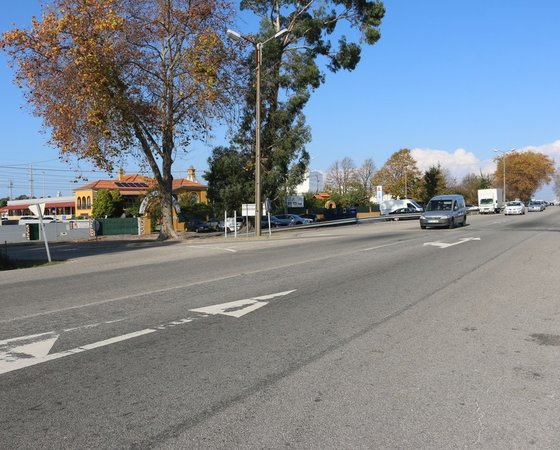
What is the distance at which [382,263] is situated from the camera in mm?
13352

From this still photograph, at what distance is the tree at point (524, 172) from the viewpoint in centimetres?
10919

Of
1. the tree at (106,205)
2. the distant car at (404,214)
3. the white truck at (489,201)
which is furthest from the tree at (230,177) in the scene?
the white truck at (489,201)

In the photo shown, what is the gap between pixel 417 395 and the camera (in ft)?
14.3

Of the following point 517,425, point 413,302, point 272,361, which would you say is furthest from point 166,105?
point 517,425

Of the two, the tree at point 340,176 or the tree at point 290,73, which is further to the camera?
the tree at point 340,176

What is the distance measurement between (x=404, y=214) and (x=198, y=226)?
19.9 metres

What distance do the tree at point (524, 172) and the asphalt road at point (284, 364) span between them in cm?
10937

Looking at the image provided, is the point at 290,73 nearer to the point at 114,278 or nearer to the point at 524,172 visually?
the point at 114,278

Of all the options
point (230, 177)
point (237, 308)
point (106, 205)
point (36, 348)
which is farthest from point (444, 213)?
point (106, 205)

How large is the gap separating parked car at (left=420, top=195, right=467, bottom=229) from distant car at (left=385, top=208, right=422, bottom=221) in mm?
19121

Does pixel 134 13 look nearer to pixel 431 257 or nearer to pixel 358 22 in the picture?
pixel 358 22

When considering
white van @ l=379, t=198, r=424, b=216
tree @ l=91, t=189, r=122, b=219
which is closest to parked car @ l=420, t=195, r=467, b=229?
white van @ l=379, t=198, r=424, b=216

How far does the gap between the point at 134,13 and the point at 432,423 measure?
2860 cm

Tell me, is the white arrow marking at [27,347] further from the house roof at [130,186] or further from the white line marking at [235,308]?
the house roof at [130,186]
